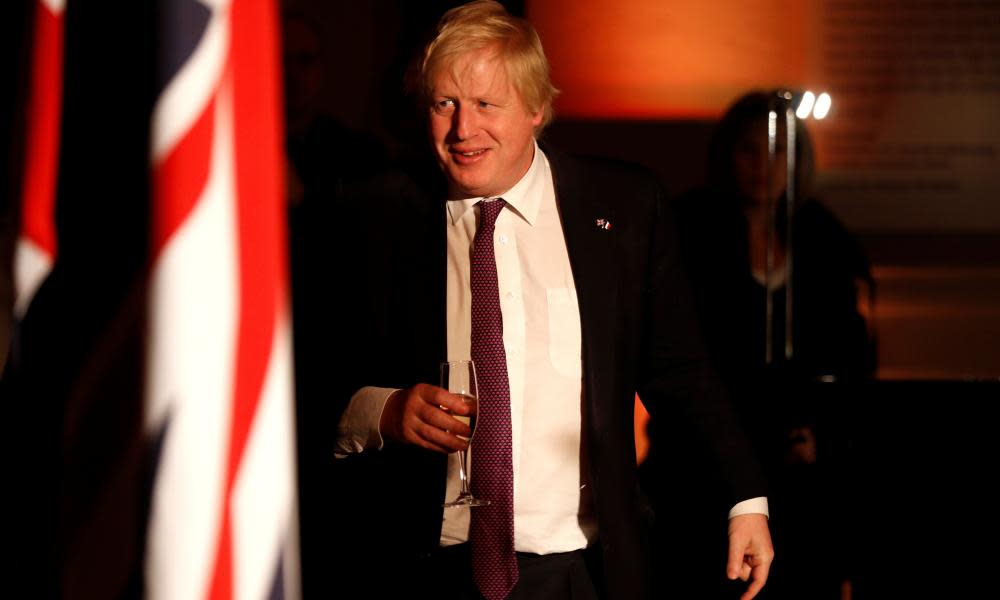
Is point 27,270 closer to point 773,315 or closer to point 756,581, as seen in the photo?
point 756,581

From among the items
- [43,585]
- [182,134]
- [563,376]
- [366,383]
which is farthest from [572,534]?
[182,134]

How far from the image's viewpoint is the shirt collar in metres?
1.99

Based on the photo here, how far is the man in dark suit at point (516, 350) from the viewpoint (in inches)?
73.7

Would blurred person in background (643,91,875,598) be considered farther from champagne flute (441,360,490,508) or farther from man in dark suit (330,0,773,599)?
champagne flute (441,360,490,508)

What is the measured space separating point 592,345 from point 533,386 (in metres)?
0.11

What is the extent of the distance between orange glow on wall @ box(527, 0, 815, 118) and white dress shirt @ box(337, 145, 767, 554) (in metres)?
3.09

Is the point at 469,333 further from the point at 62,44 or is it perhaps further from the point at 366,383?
the point at 62,44

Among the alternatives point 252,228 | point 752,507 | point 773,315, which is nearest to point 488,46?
point 752,507

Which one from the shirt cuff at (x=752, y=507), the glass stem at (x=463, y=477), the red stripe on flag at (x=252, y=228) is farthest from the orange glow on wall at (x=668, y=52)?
the red stripe on flag at (x=252, y=228)

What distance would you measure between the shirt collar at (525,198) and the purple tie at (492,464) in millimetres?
157

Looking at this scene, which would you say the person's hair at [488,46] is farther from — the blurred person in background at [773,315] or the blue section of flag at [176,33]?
the blurred person in background at [773,315]

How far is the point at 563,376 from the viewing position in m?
1.91

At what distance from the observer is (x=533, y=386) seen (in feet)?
6.23

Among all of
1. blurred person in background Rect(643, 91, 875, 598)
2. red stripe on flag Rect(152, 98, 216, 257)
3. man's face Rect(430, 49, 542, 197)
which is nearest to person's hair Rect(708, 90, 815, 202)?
blurred person in background Rect(643, 91, 875, 598)
